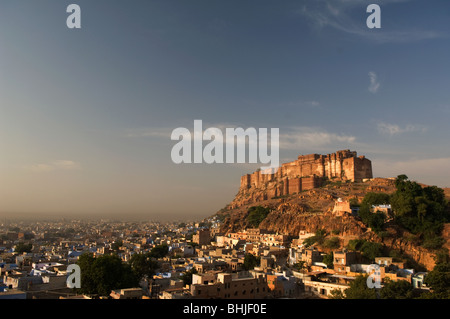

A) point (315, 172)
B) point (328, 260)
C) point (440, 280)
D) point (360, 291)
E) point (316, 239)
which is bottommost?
point (360, 291)

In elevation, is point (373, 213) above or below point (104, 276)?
above

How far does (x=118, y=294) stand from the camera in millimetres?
19344

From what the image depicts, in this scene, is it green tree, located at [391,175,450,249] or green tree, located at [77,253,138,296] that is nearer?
green tree, located at [77,253,138,296]

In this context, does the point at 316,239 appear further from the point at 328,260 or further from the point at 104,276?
the point at 104,276

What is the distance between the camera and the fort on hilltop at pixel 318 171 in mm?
58219

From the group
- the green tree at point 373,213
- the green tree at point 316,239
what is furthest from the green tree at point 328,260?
the green tree at point 373,213

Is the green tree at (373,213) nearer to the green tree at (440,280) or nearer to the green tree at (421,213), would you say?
the green tree at (421,213)

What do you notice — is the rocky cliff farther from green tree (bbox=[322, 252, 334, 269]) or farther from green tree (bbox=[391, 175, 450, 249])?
green tree (bbox=[322, 252, 334, 269])

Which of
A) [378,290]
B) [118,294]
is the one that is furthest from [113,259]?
[378,290]

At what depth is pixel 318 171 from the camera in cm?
6481

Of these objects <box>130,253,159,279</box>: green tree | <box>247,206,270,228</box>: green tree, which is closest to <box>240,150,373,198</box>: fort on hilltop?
<box>247,206,270,228</box>: green tree

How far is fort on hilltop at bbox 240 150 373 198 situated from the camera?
58.2 m

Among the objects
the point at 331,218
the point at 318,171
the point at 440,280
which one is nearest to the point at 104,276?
the point at 440,280
